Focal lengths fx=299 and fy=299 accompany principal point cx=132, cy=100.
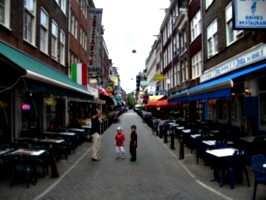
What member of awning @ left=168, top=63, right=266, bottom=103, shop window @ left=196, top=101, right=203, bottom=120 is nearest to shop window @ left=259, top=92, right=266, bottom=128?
awning @ left=168, top=63, right=266, bottom=103

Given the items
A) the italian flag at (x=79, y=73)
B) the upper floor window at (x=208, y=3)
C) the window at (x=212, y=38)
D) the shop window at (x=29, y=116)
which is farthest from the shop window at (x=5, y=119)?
the upper floor window at (x=208, y=3)

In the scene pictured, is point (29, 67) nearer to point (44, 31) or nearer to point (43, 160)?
point (43, 160)

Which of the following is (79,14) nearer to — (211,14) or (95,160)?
(211,14)

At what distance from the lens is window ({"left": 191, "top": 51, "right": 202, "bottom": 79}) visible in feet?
77.8

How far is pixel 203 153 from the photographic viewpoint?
10.7 meters

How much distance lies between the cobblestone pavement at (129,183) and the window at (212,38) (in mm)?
9980

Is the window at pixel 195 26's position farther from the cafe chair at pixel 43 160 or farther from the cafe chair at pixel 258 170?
the cafe chair at pixel 258 170

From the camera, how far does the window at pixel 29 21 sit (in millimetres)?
13512

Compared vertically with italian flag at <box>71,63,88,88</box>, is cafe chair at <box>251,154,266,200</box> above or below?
below

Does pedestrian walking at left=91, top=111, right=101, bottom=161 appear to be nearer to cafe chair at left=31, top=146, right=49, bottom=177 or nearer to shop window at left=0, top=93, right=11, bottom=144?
cafe chair at left=31, top=146, right=49, bottom=177

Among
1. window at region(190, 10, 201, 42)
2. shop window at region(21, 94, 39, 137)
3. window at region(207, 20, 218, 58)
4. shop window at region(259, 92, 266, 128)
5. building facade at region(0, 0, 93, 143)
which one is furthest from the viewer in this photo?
window at region(190, 10, 201, 42)

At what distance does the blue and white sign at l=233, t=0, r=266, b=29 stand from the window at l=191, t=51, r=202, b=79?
41.6ft

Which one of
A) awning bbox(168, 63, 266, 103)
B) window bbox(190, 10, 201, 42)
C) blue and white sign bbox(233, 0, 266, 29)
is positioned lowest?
awning bbox(168, 63, 266, 103)

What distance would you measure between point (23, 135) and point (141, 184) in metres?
6.74
